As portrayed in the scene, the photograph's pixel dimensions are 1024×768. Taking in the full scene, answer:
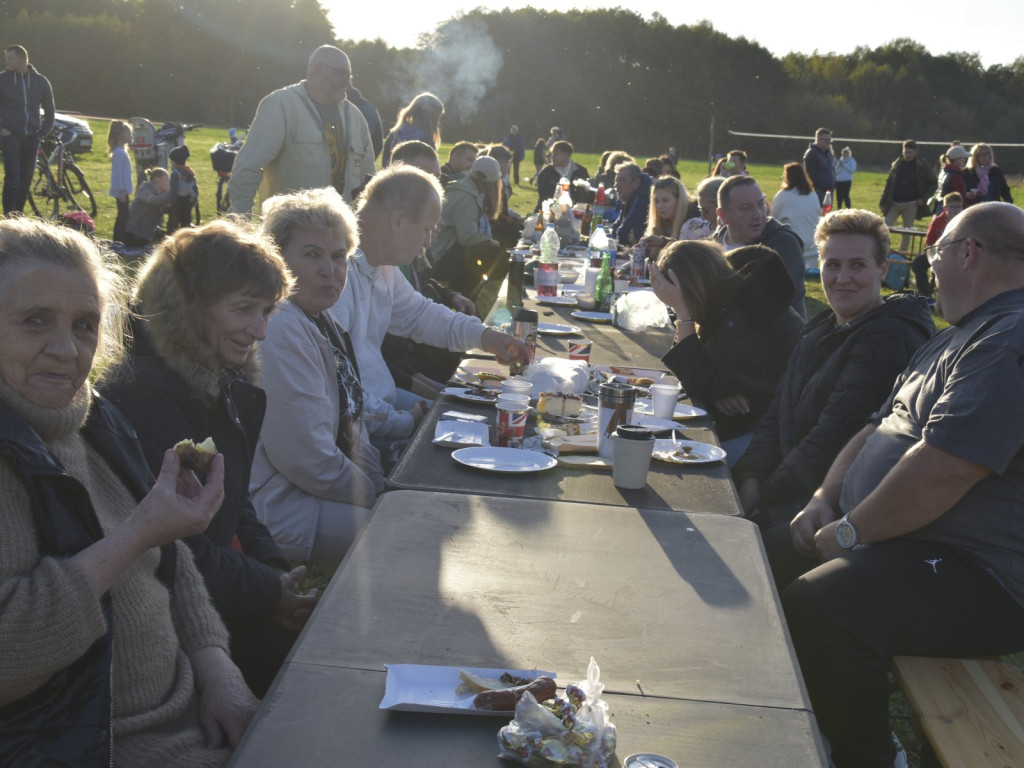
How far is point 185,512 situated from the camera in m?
1.60

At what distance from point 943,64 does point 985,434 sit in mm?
62924

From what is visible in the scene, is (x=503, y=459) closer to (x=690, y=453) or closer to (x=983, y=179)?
(x=690, y=453)

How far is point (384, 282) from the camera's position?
4.23 metres

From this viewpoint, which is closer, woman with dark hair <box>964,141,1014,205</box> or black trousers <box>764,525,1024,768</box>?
black trousers <box>764,525,1024,768</box>

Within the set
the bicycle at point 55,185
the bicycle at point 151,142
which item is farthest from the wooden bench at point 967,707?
the bicycle at point 151,142

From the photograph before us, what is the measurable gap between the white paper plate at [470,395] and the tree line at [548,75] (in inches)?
1635

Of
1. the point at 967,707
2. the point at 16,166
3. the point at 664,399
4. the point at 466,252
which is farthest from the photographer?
the point at 16,166

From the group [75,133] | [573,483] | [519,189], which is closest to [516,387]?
[573,483]

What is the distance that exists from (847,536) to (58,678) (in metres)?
2.00

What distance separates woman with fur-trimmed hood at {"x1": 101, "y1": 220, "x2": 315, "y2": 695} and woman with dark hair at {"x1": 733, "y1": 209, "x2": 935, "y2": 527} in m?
1.81

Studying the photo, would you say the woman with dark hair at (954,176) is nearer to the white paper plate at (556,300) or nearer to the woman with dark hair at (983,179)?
the woman with dark hair at (983,179)

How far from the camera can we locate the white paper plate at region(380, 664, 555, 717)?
1.47m

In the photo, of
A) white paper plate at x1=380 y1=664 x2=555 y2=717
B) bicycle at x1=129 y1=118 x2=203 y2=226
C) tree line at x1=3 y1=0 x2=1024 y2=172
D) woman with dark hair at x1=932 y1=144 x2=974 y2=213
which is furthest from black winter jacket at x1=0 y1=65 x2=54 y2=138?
tree line at x1=3 y1=0 x2=1024 y2=172

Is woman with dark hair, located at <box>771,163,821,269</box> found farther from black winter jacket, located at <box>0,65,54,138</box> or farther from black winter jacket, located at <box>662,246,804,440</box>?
black winter jacket, located at <box>0,65,54,138</box>
